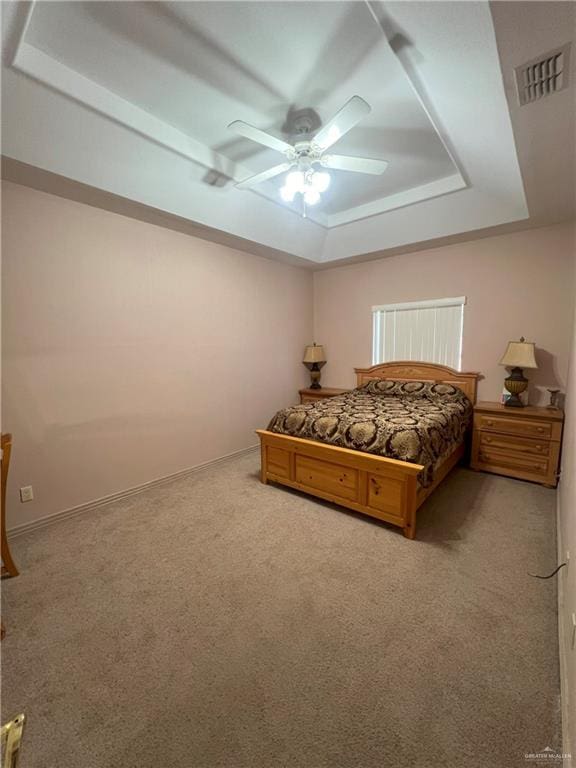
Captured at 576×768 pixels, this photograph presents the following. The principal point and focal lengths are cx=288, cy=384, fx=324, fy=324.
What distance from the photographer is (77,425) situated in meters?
2.63

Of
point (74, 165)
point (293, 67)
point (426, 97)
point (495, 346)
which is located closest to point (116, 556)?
point (74, 165)

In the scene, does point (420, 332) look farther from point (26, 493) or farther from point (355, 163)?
point (26, 493)

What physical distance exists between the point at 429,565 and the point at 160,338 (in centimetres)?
285

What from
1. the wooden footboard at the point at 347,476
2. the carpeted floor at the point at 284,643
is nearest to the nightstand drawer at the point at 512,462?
the carpeted floor at the point at 284,643

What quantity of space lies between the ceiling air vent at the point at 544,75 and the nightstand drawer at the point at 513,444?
2.64 metres

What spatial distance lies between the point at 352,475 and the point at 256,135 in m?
2.38

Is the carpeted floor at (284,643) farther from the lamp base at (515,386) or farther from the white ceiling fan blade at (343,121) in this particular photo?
the white ceiling fan blade at (343,121)

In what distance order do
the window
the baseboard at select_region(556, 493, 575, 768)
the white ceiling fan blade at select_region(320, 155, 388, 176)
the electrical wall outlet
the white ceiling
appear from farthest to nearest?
the window < the electrical wall outlet < the white ceiling fan blade at select_region(320, 155, 388, 176) < the white ceiling < the baseboard at select_region(556, 493, 575, 768)

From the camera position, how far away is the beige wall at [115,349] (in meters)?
2.34

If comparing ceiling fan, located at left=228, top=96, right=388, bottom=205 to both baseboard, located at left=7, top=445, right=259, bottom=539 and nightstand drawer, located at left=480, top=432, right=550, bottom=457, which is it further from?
baseboard, located at left=7, top=445, right=259, bottom=539

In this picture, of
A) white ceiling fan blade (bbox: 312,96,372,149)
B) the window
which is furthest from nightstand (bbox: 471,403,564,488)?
white ceiling fan blade (bbox: 312,96,372,149)

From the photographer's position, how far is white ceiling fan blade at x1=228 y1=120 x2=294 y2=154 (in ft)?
5.92

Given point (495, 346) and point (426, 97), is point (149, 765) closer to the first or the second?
point (426, 97)

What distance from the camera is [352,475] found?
2545 mm
